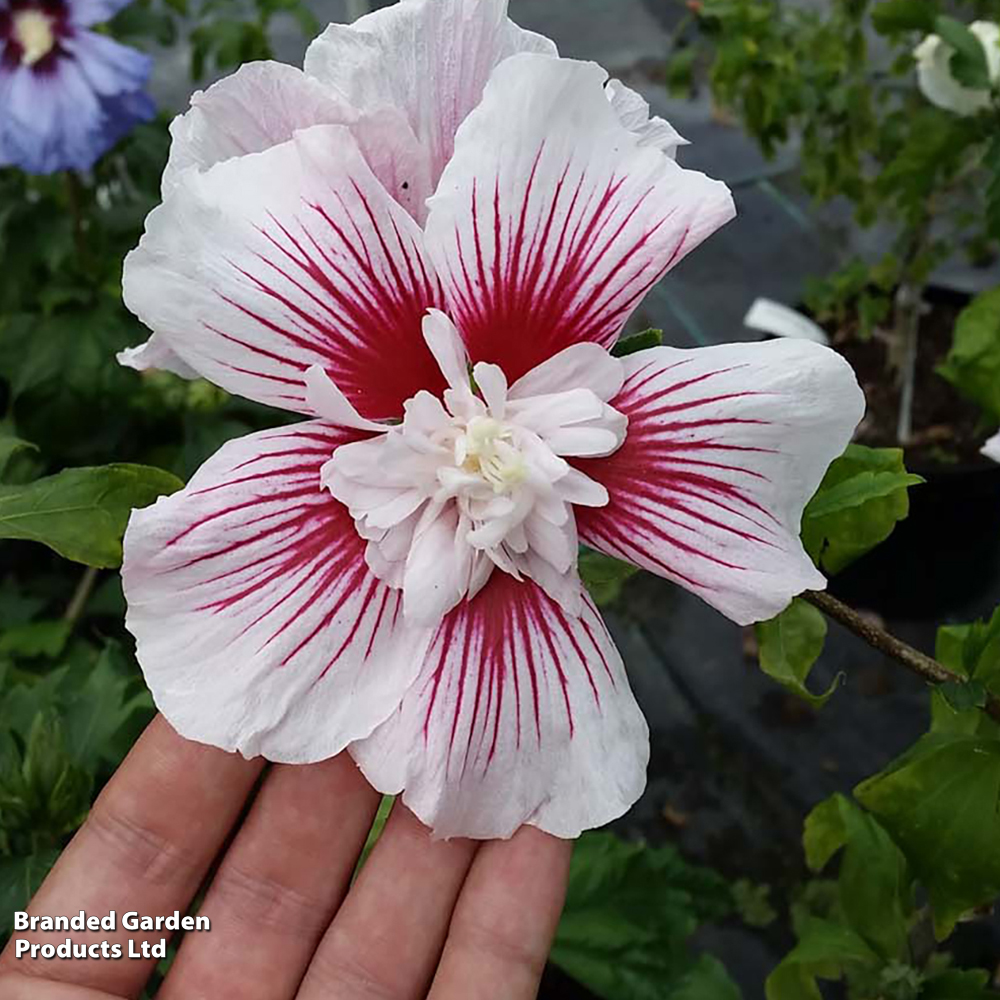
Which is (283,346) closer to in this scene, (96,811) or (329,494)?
(329,494)

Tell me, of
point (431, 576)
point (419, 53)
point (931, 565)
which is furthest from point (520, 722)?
point (931, 565)

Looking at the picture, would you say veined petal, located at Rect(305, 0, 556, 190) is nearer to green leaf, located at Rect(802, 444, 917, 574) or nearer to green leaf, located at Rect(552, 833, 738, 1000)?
green leaf, located at Rect(802, 444, 917, 574)

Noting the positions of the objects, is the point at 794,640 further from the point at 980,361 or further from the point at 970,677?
the point at 980,361

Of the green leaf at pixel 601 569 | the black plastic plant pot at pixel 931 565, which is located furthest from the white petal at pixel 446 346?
the black plastic plant pot at pixel 931 565

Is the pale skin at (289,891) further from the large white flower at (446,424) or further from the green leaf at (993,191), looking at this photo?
the green leaf at (993,191)

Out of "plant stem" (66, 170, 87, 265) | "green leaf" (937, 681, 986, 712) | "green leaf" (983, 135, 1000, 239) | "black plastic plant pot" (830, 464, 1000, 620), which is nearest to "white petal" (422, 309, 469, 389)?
"green leaf" (937, 681, 986, 712)

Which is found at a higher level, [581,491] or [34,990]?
[581,491]
